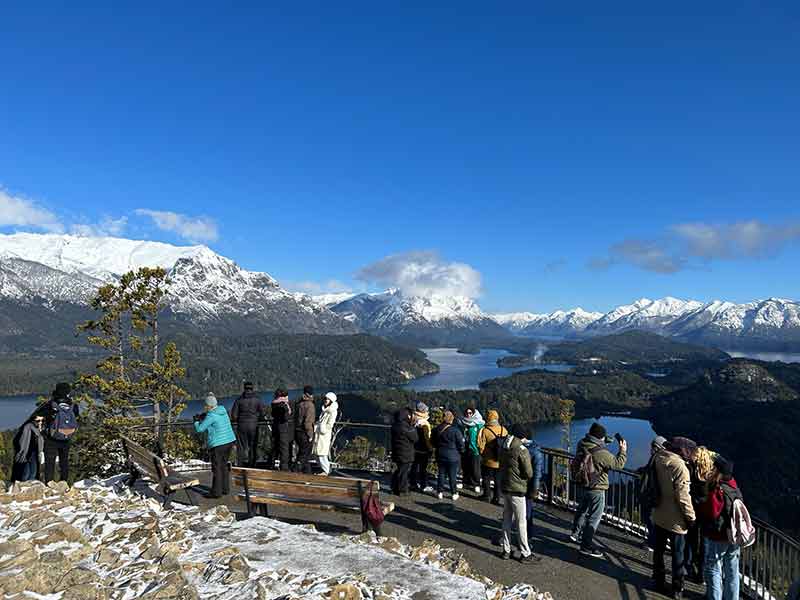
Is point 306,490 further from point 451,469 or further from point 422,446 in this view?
point 422,446

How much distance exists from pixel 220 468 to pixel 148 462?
1386 mm

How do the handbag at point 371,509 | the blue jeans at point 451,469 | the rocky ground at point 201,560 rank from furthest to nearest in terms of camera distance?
the blue jeans at point 451,469 → the handbag at point 371,509 → the rocky ground at point 201,560

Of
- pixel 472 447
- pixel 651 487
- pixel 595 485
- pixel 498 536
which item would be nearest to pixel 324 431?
pixel 472 447

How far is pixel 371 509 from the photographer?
8109 mm

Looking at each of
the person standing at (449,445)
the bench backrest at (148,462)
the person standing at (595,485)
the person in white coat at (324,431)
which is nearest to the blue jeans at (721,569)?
the person standing at (595,485)

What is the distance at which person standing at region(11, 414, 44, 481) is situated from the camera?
10633 mm

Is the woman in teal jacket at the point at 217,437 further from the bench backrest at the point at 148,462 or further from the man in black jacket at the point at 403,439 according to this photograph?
the man in black jacket at the point at 403,439

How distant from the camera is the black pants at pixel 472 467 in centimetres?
1205

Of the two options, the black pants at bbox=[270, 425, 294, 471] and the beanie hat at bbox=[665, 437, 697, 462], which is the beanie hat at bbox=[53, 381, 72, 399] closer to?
the black pants at bbox=[270, 425, 294, 471]

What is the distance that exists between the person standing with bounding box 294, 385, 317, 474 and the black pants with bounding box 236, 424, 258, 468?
108 cm

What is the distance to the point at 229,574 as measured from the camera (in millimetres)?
6301

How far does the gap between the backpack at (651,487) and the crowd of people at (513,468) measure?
15 mm

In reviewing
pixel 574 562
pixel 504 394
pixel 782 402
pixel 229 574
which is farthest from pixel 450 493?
pixel 504 394

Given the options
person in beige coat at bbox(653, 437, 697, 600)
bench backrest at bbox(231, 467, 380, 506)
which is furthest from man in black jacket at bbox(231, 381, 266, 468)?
person in beige coat at bbox(653, 437, 697, 600)
